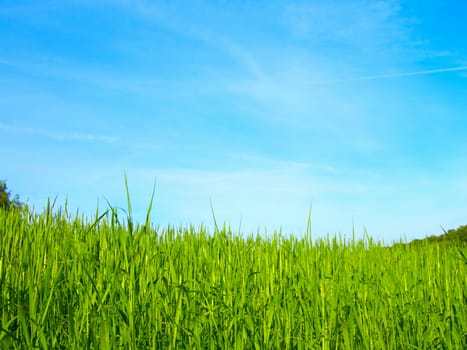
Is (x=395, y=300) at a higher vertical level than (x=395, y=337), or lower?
higher

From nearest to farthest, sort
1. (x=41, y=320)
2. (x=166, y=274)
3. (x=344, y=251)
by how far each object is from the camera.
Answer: (x=41, y=320), (x=166, y=274), (x=344, y=251)

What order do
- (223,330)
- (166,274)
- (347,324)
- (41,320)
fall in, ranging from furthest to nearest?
(166,274), (347,324), (223,330), (41,320)

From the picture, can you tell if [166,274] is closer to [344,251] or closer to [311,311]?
[311,311]

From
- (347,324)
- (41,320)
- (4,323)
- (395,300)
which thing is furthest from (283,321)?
(4,323)

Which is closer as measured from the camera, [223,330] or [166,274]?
[223,330]

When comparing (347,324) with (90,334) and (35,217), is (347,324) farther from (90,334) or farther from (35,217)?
(35,217)

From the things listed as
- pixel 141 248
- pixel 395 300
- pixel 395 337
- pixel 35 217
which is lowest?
pixel 395 337

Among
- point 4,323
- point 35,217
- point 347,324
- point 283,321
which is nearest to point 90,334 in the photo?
point 4,323

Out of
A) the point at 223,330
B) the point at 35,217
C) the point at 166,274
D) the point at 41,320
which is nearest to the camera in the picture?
the point at 41,320

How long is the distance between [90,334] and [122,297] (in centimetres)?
27

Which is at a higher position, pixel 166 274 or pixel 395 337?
pixel 166 274

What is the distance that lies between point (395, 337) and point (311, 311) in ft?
2.16

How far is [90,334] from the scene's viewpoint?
257 cm

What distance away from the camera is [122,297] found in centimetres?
273
